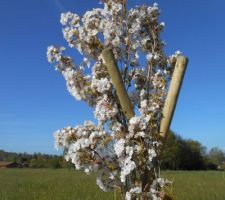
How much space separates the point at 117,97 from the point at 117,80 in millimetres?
213

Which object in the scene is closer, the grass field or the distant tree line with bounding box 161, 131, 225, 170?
the grass field

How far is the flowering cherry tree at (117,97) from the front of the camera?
329 centimetres

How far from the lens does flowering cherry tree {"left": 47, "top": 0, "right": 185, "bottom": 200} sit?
3.29 metres

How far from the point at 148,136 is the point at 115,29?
41.8 inches

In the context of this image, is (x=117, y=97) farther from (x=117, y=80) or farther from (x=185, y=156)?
(x=185, y=156)

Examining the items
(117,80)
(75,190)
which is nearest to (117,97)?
(117,80)

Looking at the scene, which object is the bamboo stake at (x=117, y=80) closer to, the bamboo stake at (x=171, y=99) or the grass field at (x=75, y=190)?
the bamboo stake at (x=171, y=99)

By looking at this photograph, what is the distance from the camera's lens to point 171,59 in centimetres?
389

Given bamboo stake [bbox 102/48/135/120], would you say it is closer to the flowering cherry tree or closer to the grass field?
the flowering cherry tree

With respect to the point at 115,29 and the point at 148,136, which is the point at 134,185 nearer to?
the point at 148,136

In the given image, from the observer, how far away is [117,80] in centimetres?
341

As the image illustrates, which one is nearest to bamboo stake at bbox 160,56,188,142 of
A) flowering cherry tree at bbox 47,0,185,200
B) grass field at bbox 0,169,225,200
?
flowering cherry tree at bbox 47,0,185,200

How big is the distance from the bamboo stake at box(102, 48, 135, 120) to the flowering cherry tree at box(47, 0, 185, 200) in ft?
0.16

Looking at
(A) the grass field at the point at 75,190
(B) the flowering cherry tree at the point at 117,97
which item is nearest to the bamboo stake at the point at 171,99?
(B) the flowering cherry tree at the point at 117,97
